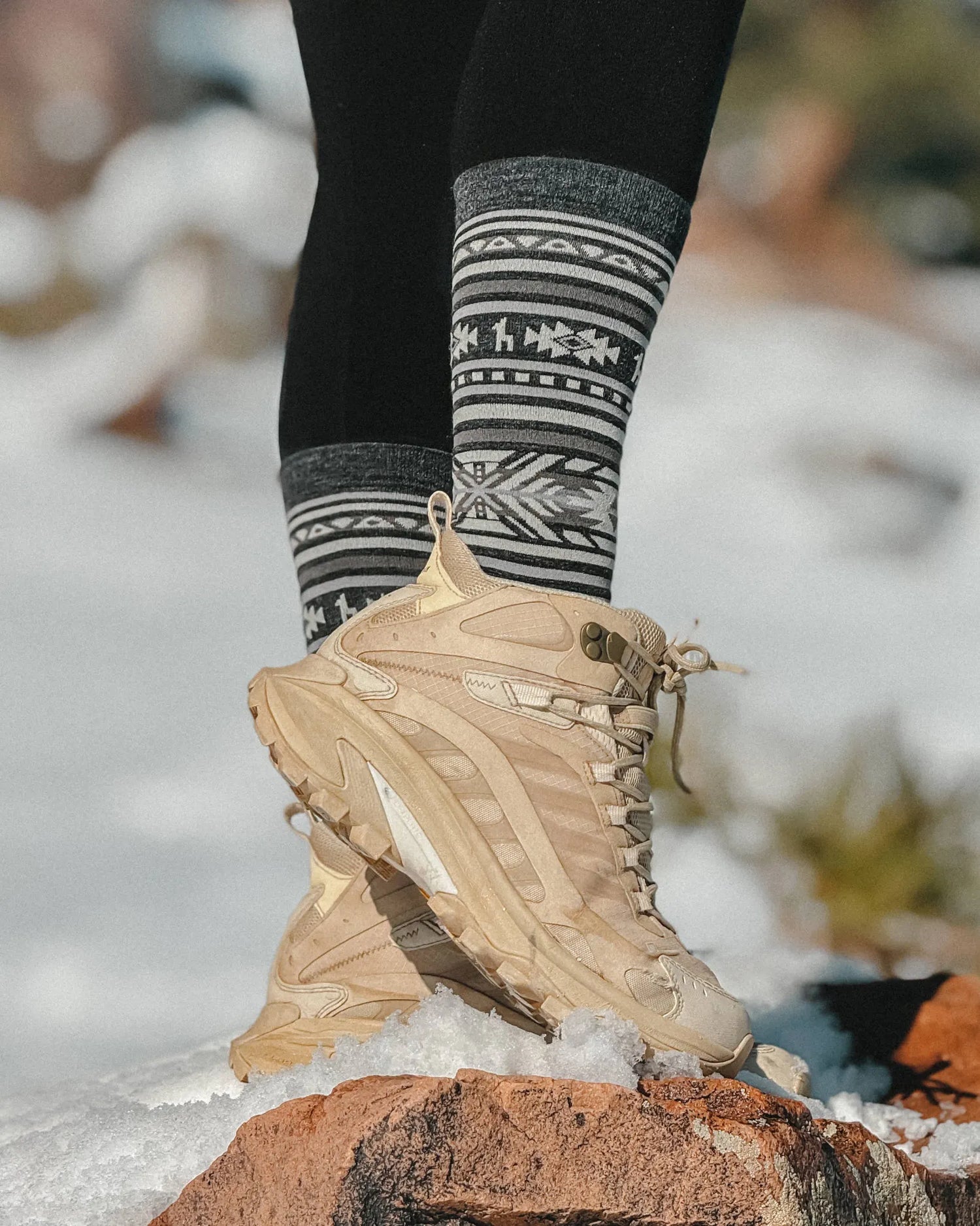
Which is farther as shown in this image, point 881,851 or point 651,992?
point 881,851

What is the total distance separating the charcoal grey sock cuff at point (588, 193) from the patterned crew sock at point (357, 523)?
318mm

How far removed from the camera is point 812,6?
659cm

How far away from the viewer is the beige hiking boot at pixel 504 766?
85 centimetres

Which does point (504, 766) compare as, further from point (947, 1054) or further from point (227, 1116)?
point (947, 1054)

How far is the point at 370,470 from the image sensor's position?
1.18 meters

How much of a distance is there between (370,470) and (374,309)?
6.2 inches

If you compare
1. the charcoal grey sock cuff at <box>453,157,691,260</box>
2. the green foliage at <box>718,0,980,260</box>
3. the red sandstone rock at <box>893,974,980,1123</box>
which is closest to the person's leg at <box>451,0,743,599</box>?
the charcoal grey sock cuff at <box>453,157,691,260</box>

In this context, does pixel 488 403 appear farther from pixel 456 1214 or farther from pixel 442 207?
pixel 456 1214

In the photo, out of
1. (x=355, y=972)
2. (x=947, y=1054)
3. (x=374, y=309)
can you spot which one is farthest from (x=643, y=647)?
(x=947, y=1054)

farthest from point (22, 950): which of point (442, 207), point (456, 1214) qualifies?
point (456, 1214)

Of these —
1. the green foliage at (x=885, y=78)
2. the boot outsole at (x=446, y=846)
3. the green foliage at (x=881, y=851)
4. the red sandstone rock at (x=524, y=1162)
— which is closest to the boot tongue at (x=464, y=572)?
the boot outsole at (x=446, y=846)

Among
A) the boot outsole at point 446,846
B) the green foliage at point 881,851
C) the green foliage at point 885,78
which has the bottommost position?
the green foliage at point 881,851

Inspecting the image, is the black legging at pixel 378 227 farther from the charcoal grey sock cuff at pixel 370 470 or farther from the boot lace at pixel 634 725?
the boot lace at pixel 634 725

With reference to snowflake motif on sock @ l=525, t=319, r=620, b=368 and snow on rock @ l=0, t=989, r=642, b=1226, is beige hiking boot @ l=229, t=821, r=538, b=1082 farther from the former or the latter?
snowflake motif on sock @ l=525, t=319, r=620, b=368
